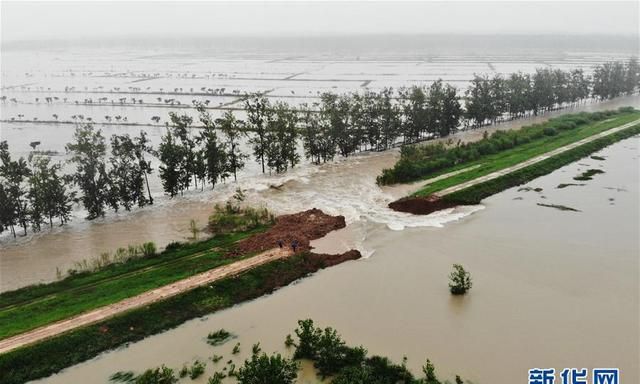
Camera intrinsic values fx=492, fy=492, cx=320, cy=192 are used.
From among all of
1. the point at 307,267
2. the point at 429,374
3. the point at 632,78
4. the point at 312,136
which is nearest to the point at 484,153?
the point at 312,136

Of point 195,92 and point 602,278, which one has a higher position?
point 195,92

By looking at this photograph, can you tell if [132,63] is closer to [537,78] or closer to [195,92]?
[195,92]

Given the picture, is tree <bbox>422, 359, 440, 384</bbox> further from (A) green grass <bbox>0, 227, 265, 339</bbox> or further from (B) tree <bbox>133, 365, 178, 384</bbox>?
(A) green grass <bbox>0, 227, 265, 339</bbox>

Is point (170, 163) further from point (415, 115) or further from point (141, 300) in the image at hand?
point (415, 115)

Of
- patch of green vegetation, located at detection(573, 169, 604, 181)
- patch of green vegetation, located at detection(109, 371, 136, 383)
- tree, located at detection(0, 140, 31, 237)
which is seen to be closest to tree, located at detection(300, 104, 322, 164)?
patch of green vegetation, located at detection(573, 169, 604, 181)

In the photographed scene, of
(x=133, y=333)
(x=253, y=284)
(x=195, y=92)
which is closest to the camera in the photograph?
(x=133, y=333)

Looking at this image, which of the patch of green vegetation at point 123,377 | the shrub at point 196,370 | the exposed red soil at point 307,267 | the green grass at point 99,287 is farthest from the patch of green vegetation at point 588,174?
the patch of green vegetation at point 123,377

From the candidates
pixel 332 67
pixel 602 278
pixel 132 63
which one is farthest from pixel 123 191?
pixel 132 63
